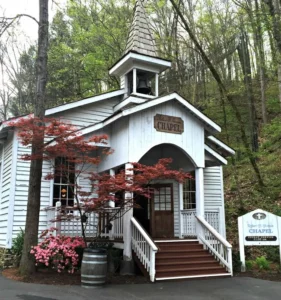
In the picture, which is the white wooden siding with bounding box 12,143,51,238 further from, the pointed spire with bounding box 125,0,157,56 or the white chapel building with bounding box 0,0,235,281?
the pointed spire with bounding box 125,0,157,56

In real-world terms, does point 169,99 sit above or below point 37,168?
above

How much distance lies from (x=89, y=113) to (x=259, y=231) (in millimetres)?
7151

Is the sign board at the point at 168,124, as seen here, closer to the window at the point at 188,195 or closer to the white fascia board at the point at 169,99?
the white fascia board at the point at 169,99

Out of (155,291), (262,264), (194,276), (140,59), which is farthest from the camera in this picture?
(140,59)

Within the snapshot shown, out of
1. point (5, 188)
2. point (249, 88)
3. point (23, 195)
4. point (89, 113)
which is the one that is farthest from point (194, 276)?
point (249, 88)

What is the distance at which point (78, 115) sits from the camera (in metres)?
12.5

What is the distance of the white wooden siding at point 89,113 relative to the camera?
1234 centimetres

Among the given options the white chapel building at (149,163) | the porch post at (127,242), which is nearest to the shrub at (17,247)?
the white chapel building at (149,163)

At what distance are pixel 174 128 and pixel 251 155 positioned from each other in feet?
20.8

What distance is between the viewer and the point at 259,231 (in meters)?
10.2

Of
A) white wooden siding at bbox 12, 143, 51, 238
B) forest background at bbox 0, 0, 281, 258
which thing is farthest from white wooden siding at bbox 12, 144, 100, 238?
forest background at bbox 0, 0, 281, 258

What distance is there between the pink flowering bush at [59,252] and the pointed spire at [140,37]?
753cm

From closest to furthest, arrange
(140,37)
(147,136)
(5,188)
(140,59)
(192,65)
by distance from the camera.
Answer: (147,136), (5,188), (140,59), (140,37), (192,65)

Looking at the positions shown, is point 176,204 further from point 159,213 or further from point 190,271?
point 190,271
